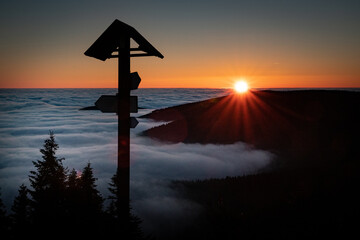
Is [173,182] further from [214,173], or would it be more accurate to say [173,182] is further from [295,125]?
[295,125]

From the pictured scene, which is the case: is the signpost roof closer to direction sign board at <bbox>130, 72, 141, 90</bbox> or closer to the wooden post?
the wooden post

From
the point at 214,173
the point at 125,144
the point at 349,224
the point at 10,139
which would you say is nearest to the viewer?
the point at 125,144

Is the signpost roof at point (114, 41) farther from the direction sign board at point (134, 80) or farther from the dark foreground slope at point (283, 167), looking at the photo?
the dark foreground slope at point (283, 167)

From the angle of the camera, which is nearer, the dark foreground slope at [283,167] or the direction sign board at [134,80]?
the direction sign board at [134,80]

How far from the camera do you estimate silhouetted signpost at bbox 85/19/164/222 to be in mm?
4613

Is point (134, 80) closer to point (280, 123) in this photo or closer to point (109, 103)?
point (109, 103)

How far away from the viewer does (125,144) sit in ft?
15.3


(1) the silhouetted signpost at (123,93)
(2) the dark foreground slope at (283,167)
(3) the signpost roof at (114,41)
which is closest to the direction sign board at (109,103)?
(1) the silhouetted signpost at (123,93)

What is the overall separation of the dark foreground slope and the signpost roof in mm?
8245

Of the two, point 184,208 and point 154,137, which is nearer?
point 184,208

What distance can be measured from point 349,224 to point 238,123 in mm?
26401

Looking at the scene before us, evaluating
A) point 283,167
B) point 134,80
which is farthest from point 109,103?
point 283,167

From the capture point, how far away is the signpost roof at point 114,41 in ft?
15.5

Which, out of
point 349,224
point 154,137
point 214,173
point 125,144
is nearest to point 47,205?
point 125,144
